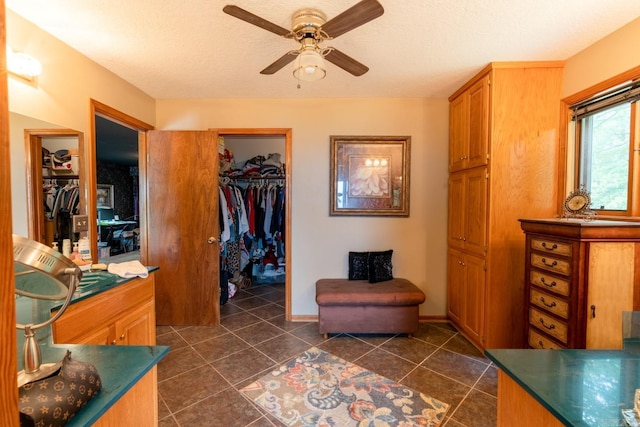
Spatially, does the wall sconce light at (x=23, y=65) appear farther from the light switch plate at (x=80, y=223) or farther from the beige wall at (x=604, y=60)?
the beige wall at (x=604, y=60)

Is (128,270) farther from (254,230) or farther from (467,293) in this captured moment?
(467,293)

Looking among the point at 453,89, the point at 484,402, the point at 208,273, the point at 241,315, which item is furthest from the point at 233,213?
the point at 484,402

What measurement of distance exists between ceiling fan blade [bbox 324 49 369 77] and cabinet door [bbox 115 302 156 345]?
7.10 feet

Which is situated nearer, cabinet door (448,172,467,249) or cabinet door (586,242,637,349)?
cabinet door (586,242,637,349)

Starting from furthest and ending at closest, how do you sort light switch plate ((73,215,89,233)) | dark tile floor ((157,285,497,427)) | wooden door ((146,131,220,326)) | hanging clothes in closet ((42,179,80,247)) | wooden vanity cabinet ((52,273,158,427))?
wooden door ((146,131,220,326))
light switch plate ((73,215,89,233))
hanging clothes in closet ((42,179,80,247))
dark tile floor ((157,285,497,427))
wooden vanity cabinet ((52,273,158,427))

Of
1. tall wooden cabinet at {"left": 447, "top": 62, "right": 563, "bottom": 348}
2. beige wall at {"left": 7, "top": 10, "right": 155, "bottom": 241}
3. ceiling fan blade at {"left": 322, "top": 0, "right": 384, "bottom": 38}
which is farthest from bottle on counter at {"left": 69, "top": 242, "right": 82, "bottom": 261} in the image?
tall wooden cabinet at {"left": 447, "top": 62, "right": 563, "bottom": 348}

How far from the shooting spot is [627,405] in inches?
28.7

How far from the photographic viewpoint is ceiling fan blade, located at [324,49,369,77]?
1.81 metres

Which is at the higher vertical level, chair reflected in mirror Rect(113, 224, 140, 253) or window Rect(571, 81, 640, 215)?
window Rect(571, 81, 640, 215)

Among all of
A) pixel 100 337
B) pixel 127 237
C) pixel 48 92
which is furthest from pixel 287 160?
pixel 127 237

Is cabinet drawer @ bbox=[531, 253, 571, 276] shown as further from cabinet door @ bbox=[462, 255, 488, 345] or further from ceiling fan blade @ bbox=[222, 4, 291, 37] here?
ceiling fan blade @ bbox=[222, 4, 291, 37]

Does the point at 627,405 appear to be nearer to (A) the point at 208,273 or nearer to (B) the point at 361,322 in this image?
(B) the point at 361,322

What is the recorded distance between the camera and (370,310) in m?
2.69

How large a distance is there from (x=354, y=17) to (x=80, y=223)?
233cm
